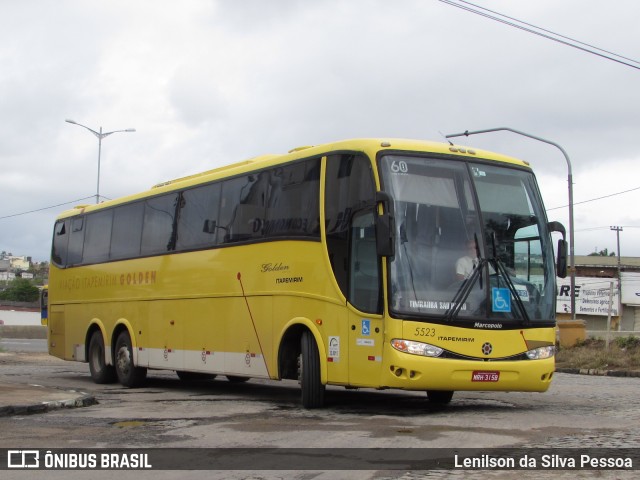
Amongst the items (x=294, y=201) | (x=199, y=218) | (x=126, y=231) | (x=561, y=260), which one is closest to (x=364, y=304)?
(x=294, y=201)

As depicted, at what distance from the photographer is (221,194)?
1531 cm

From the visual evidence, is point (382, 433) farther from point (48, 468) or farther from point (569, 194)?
point (569, 194)

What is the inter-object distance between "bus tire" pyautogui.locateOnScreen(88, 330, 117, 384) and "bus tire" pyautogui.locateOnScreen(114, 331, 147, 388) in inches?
22.8

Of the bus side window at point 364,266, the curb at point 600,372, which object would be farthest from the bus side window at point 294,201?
the curb at point 600,372

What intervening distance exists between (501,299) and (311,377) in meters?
2.83

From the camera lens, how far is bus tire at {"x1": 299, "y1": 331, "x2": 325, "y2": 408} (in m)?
12.2

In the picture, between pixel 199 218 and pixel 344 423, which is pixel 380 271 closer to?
pixel 344 423

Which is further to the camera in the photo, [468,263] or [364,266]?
[364,266]

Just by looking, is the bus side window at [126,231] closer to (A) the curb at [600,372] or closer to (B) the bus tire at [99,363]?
(B) the bus tire at [99,363]

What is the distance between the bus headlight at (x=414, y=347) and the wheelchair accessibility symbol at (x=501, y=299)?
107cm

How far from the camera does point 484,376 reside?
1116 cm

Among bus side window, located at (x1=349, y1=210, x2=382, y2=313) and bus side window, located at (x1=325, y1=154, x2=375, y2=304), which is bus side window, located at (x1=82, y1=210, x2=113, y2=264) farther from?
bus side window, located at (x1=349, y1=210, x2=382, y2=313)

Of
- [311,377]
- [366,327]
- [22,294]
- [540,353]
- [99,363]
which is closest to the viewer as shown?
[366,327]

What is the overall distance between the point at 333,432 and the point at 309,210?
390 centimetres
